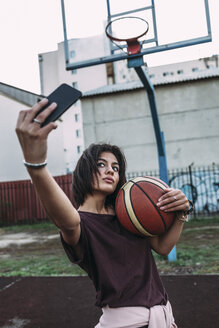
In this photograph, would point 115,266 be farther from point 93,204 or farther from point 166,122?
point 166,122

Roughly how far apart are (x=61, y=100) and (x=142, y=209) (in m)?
0.93

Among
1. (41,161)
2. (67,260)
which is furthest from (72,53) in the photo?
(41,161)

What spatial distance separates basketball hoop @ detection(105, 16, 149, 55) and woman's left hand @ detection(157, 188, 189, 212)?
11.6 feet

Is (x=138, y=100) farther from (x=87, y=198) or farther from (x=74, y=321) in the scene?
(x=87, y=198)

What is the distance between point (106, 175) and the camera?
1657mm

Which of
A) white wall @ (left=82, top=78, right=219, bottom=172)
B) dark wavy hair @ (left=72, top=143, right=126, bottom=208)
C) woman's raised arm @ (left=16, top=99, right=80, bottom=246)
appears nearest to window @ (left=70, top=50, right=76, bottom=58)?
dark wavy hair @ (left=72, top=143, right=126, bottom=208)

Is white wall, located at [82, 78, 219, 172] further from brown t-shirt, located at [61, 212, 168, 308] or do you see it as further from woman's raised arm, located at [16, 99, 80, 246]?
woman's raised arm, located at [16, 99, 80, 246]

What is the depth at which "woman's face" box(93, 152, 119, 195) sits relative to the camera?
5.41 ft

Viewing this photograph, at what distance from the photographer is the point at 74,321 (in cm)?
332

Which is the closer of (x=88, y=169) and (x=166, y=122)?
(x=88, y=169)

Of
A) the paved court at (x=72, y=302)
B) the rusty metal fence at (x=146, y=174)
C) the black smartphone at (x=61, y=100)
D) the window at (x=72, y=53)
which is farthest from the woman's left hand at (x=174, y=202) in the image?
the rusty metal fence at (x=146, y=174)

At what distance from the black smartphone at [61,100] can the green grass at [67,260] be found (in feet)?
14.6

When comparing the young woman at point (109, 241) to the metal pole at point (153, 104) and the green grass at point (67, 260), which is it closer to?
the metal pole at point (153, 104)

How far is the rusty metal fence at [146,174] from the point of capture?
13.7 meters
